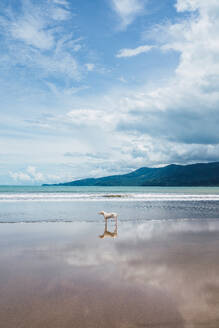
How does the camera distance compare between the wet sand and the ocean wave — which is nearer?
the wet sand

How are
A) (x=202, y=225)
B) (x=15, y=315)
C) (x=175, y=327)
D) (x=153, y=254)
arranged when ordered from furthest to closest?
(x=202, y=225)
(x=153, y=254)
(x=15, y=315)
(x=175, y=327)

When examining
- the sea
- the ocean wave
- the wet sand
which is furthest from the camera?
the ocean wave

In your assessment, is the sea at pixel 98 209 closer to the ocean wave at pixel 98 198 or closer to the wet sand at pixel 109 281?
the ocean wave at pixel 98 198

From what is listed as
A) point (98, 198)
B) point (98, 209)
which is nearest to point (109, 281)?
point (98, 209)

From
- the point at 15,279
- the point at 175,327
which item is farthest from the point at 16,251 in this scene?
the point at 175,327

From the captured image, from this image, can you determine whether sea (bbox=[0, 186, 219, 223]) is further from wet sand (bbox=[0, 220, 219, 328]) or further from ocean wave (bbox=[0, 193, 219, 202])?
wet sand (bbox=[0, 220, 219, 328])

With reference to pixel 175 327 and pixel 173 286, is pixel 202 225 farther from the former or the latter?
pixel 175 327

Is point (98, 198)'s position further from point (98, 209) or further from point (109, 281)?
point (109, 281)

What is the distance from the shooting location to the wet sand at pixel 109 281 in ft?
13.0

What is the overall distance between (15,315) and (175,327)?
2527mm

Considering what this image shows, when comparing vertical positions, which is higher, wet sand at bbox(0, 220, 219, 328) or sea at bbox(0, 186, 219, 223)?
wet sand at bbox(0, 220, 219, 328)

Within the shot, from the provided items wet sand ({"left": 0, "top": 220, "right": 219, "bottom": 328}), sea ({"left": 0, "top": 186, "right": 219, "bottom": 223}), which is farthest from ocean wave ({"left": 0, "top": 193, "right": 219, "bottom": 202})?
wet sand ({"left": 0, "top": 220, "right": 219, "bottom": 328})

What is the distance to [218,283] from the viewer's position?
529cm

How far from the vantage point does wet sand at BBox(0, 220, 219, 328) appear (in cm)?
395
